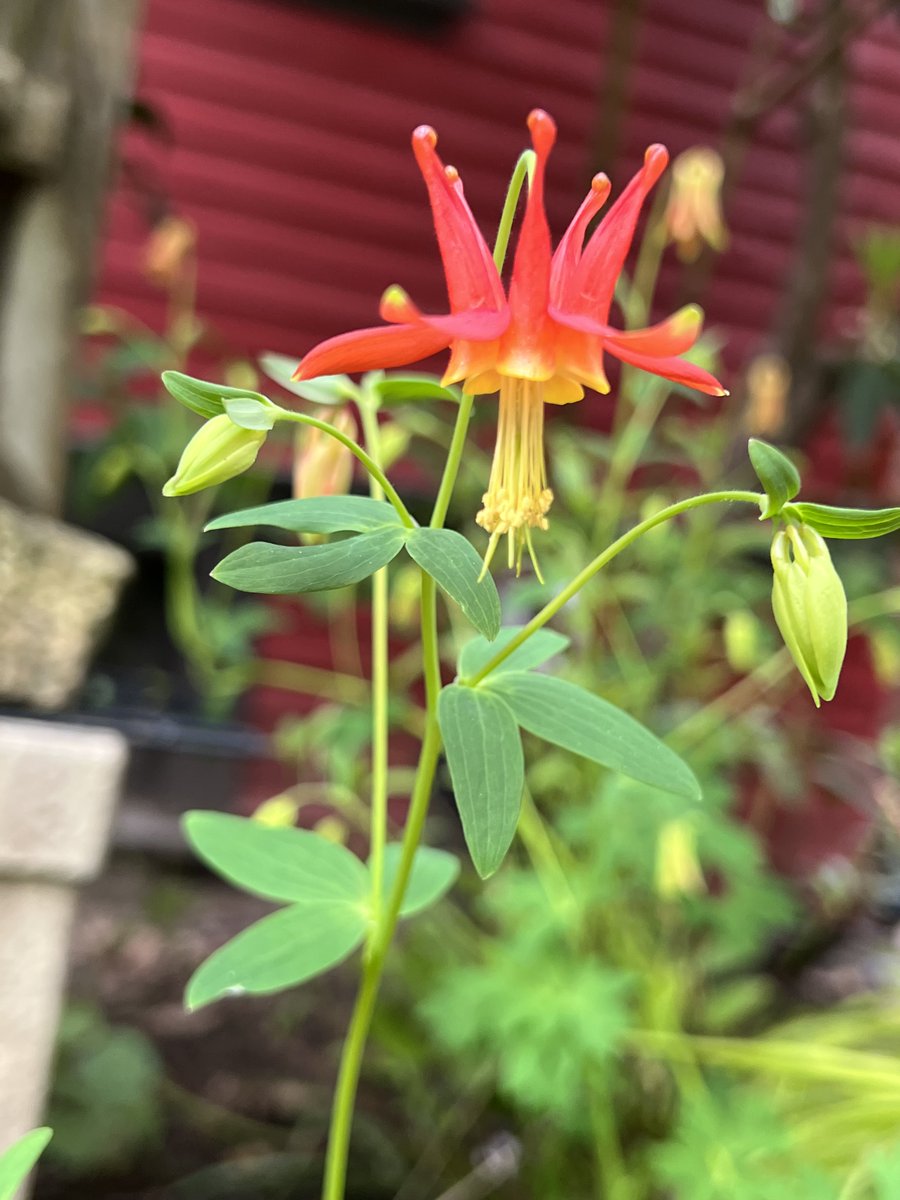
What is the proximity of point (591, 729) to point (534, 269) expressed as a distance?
0.61 ft

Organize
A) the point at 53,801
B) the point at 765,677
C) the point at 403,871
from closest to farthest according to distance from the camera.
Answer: the point at 403,871
the point at 53,801
the point at 765,677

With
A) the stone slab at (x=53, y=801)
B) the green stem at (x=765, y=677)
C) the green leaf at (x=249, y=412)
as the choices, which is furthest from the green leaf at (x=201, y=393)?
the green stem at (x=765, y=677)

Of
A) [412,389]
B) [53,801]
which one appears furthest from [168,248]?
[412,389]

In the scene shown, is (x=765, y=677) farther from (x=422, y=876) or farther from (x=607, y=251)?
(x=607, y=251)

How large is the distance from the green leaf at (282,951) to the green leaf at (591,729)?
17 cm

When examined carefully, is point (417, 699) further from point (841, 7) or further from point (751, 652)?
point (841, 7)

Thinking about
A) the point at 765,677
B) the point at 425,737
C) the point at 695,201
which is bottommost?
the point at 765,677

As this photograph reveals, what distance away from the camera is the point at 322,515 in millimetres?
364

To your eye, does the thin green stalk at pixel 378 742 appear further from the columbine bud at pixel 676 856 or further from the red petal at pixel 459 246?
the columbine bud at pixel 676 856

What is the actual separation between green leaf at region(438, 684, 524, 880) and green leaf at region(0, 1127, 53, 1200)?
0.20 metres

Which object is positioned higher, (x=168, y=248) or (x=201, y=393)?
(x=168, y=248)

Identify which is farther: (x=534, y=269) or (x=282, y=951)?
(x=282, y=951)

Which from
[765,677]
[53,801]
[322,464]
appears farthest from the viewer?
[765,677]

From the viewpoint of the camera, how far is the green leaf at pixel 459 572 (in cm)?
33
